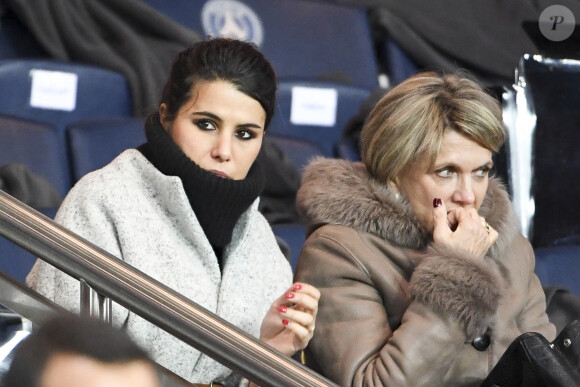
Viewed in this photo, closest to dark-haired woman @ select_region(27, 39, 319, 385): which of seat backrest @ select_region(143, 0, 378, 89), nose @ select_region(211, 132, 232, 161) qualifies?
nose @ select_region(211, 132, 232, 161)

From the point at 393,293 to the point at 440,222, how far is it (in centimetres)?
16

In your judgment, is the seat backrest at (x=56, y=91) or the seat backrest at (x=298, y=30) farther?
the seat backrest at (x=298, y=30)

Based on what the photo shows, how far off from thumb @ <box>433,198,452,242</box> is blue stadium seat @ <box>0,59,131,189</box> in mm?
1504

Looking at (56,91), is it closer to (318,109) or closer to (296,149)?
(296,149)

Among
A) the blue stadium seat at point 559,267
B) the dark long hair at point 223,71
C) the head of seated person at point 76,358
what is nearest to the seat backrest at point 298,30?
the blue stadium seat at point 559,267

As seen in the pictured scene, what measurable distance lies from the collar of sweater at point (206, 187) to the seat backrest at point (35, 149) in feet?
3.31

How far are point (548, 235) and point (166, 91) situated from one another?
5.06 ft

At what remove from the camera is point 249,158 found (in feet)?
6.71

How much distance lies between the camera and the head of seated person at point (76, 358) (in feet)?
2.78

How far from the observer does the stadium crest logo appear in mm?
3912

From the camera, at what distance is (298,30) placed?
4.05m

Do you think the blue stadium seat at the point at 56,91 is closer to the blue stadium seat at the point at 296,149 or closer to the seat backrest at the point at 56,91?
the seat backrest at the point at 56,91

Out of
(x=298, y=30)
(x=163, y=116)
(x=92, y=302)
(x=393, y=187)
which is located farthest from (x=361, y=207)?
(x=298, y=30)

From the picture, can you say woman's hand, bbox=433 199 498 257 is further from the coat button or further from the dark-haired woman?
the dark-haired woman
